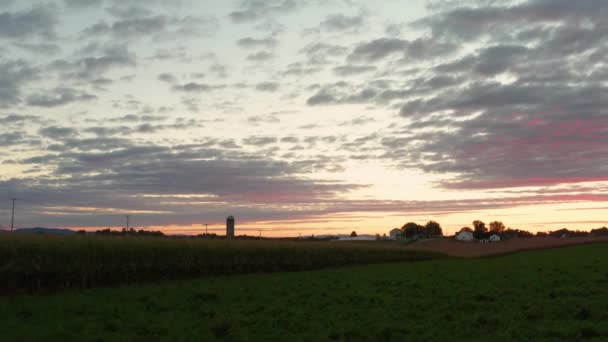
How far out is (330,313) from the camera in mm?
16562

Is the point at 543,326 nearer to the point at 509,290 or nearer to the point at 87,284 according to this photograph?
the point at 509,290

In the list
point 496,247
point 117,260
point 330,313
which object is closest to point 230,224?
point 117,260

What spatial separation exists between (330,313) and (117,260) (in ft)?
52.6

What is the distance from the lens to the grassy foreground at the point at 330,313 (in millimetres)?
13227

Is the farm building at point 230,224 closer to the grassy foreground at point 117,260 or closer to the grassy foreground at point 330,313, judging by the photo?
the grassy foreground at point 117,260

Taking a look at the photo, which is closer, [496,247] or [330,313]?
[330,313]

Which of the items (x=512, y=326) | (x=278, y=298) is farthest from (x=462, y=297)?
(x=278, y=298)

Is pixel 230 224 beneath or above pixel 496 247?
above

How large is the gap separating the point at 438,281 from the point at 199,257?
16.3 metres

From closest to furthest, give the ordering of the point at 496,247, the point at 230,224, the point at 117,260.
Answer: the point at 117,260 → the point at 230,224 → the point at 496,247

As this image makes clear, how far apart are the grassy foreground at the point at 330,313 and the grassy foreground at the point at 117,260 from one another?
2.52 meters

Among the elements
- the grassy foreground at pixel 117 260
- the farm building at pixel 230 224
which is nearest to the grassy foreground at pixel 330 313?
the grassy foreground at pixel 117 260

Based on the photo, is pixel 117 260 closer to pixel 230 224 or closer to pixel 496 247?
pixel 230 224

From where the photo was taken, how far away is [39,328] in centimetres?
1391
